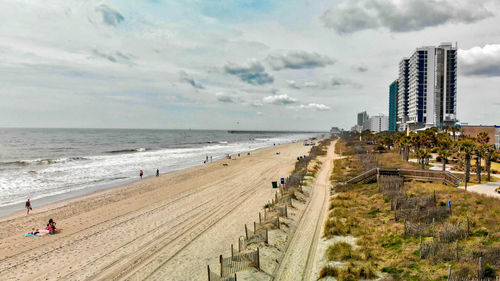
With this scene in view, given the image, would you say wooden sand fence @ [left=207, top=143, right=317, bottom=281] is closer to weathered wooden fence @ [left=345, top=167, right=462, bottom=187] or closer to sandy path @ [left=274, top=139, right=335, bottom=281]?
sandy path @ [left=274, top=139, right=335, bottom=281]

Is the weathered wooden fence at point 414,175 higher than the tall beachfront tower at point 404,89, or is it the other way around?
the tall beachfront tower at point 404,89

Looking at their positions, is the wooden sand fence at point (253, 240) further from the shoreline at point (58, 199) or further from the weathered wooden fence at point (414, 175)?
the shoreline at point (58, 199)

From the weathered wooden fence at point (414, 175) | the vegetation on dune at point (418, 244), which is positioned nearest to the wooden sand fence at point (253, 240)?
the vegetation on dune at point (418, 244)

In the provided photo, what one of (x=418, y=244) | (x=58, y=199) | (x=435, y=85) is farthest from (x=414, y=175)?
(x=435, y=85)

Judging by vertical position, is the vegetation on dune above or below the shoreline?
above

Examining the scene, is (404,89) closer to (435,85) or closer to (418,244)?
(435,85)

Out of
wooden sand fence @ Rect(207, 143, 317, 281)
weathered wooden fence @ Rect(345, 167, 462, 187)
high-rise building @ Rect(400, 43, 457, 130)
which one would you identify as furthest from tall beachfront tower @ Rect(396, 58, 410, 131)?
wooden sand fence @ Rect(207, 143, 317, 281)

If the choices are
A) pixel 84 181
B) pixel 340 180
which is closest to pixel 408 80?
pixel 340 180
